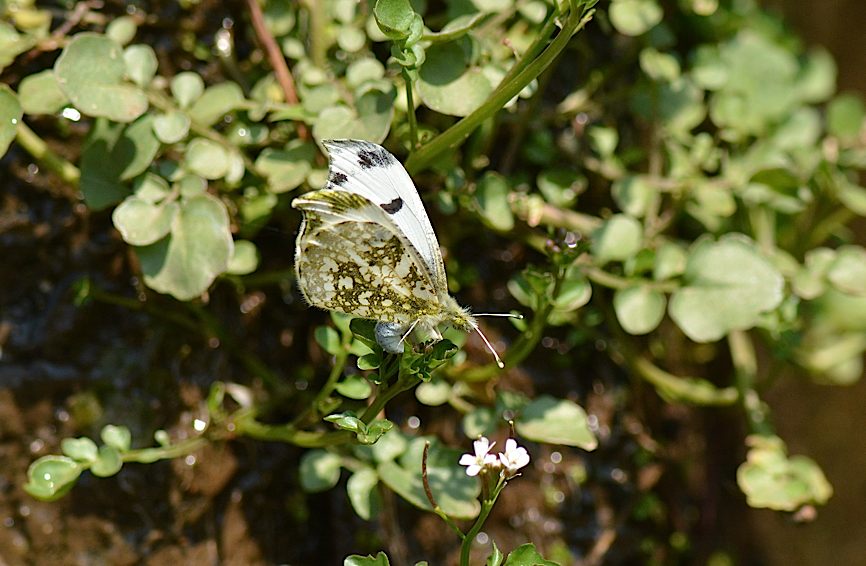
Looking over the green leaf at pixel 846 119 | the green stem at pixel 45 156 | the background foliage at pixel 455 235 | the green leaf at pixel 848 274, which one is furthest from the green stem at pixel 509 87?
the green leaf at pixel 846 119

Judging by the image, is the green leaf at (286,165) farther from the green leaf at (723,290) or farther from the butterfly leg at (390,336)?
the green leaf at (723,290)

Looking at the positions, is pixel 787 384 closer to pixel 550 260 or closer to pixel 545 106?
pixel 545 106

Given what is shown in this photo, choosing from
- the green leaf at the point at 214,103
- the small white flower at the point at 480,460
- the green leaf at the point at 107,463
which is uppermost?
the green leaf at the point at 214,103

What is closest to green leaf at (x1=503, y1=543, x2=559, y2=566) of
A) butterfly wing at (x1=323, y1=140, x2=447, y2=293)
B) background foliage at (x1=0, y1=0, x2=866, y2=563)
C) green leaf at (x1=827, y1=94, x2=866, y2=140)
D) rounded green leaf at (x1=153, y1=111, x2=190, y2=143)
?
background foliage at (x1=0, y1=0, x2=866, y2=563)

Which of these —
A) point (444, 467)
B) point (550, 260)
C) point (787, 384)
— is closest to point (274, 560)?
point (444, 467)

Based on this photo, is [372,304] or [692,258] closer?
[372,304]

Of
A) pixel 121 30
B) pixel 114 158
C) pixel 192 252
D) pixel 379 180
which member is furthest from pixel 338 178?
pixel 121 30
